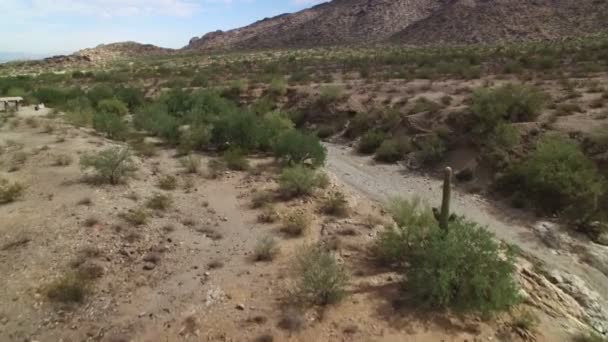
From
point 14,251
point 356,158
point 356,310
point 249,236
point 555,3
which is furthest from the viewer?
point 555,3

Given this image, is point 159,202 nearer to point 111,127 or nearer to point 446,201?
point 446,201

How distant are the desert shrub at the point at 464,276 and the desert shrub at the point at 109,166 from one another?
30.7 ft

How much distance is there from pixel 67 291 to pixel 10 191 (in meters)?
5.71

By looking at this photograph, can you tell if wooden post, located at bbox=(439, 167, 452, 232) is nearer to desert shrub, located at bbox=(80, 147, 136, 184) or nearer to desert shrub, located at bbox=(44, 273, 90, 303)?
desert shrub, located at bbox=(44, 273, 90, 303)

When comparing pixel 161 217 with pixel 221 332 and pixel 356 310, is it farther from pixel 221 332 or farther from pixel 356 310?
pixel 356 310

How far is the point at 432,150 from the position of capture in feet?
60.5

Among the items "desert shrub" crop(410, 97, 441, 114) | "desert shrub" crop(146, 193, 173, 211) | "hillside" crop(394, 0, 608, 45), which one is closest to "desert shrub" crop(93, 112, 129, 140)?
"desert shrub" crop(146, 193, 173, 211)

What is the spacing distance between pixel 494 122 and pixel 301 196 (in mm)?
8942

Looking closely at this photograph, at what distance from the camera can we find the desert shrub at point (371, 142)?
20.9 m

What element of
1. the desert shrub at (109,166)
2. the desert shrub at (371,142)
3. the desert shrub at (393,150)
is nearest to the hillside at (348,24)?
the desert shrub at (371,142)

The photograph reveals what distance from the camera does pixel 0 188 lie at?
489 inches

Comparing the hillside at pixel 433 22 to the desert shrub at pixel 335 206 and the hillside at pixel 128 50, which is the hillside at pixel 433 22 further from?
the desert shrub at pixel 335 206

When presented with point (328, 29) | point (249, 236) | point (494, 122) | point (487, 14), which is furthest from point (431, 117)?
point (328, 29)

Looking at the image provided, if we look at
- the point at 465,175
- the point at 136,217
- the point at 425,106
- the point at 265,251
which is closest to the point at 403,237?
the point at 265,251
